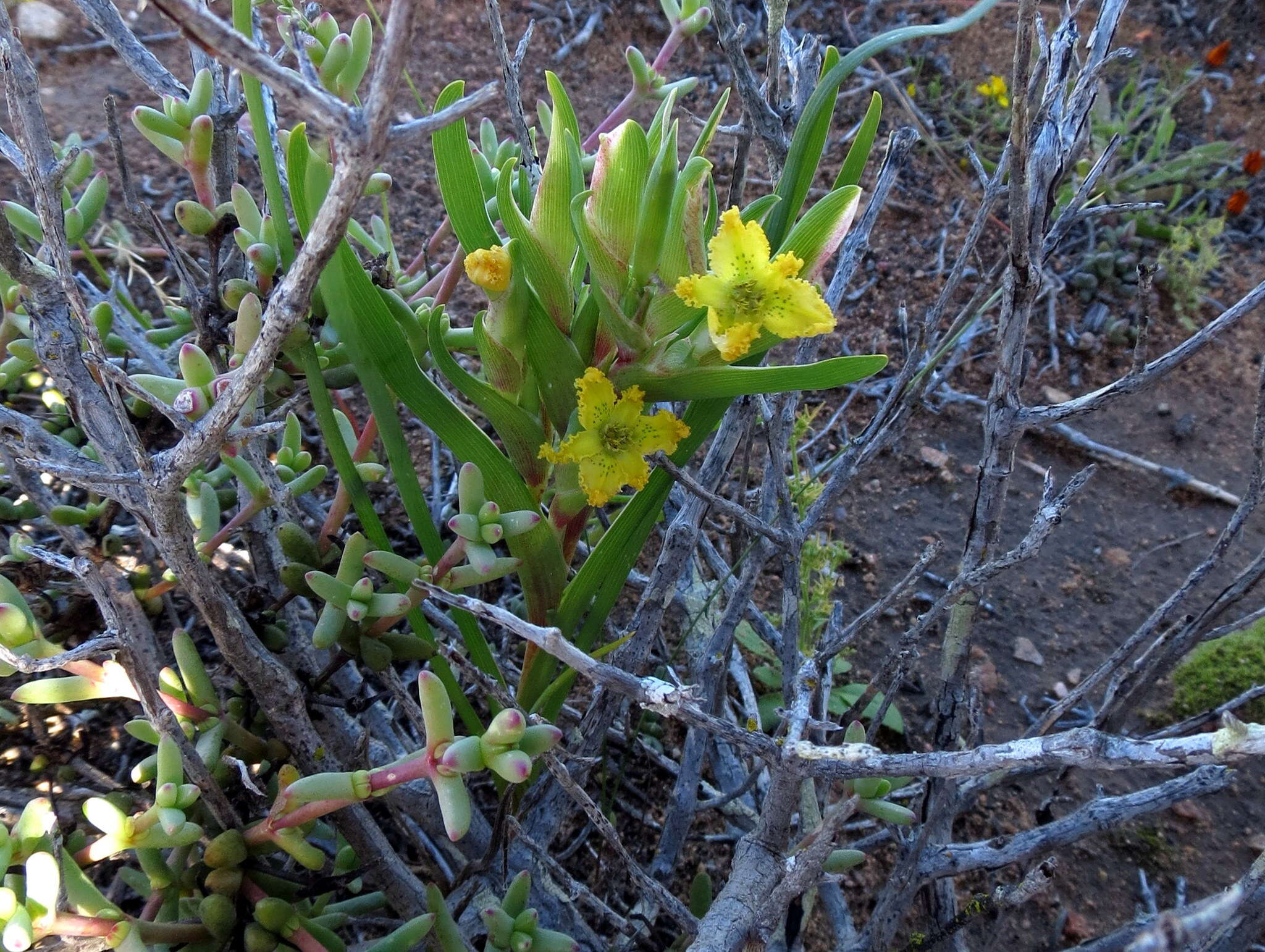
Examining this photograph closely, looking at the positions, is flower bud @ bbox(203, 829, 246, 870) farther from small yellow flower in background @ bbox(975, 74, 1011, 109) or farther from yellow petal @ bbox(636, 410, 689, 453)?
small yellow flower in background @ bbox(975, 74, 1011, 109)

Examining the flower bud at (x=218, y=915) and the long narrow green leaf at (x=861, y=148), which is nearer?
the flower bud at (x=218, y=915)

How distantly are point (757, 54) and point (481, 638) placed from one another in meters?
2.73

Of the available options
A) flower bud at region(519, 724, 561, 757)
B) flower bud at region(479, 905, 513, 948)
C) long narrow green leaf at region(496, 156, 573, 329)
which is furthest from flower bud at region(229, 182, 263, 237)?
flower bud at region(479, 905, 513, 948)

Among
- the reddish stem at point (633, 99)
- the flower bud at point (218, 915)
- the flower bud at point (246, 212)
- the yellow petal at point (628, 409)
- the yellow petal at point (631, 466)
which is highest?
the reddish stem at point (633, 99)

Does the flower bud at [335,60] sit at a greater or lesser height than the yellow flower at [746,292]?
greater

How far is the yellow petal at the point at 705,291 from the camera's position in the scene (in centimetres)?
80

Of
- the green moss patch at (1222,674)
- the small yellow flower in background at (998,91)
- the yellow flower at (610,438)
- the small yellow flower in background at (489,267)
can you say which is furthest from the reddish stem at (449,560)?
the small yellow flower in background at (998,91)

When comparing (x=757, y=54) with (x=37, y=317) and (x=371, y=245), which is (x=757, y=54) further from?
(x=37, y=317)

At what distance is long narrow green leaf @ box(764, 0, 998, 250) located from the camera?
92 cm

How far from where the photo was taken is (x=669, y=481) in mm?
982

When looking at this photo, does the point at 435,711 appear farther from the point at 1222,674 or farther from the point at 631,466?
the point at 1222,674

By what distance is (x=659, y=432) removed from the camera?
3.00 ft

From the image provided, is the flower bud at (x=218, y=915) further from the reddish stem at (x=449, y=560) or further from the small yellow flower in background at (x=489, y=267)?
the small yellow flower in background at (x=489, y=267)

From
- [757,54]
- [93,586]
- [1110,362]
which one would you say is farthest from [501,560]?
[757,54]
